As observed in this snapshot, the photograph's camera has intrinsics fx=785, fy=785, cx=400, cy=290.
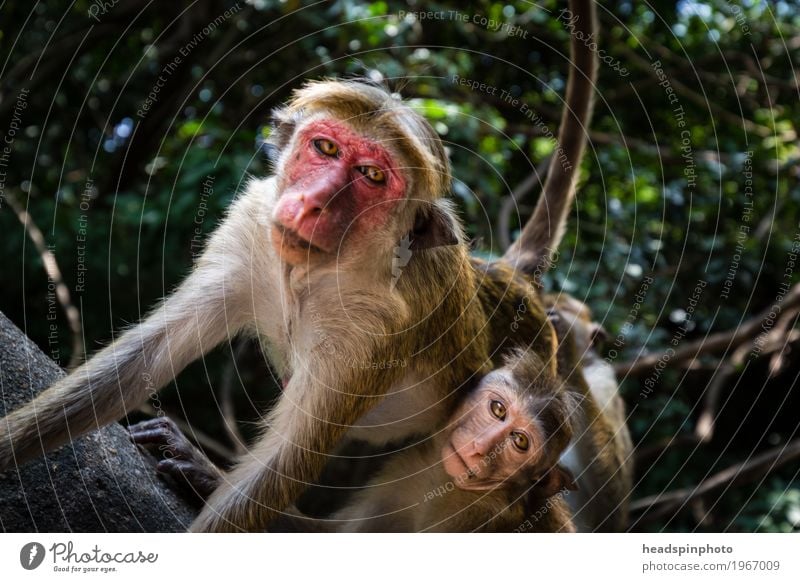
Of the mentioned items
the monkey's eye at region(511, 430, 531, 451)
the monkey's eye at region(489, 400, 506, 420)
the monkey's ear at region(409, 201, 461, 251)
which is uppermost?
the monkey's ear at region(409, 201, 461, 251)

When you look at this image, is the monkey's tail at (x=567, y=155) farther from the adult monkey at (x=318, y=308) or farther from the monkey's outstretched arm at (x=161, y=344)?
the monkey's outstretched arm at (x=161, y=344)

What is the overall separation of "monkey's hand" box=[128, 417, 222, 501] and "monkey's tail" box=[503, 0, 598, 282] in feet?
6.02

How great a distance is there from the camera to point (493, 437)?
3.08 m

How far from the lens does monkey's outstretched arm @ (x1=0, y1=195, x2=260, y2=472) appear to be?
9.30 ft

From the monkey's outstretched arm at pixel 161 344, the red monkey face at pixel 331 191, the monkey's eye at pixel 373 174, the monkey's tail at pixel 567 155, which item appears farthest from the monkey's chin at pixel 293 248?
the monkey's tail at pixel 567 155

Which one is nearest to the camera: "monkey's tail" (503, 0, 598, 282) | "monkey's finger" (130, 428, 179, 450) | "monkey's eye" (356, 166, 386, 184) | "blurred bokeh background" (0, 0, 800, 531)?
"monkey's eye" (356, 166, 386, 184)

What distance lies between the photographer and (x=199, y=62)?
5297 millimetres

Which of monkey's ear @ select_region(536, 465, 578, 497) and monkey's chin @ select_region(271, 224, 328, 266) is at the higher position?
monkey's chin @ select_region(271, 224, 328, 266)

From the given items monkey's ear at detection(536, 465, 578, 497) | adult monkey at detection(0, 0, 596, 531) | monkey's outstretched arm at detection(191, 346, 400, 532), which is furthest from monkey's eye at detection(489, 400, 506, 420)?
monkey's outstretched arm at detection(191, 346, 400, 532)

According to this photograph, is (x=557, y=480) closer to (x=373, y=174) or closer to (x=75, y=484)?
(x=373, y=174)

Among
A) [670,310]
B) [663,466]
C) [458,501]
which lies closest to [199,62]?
[458,501]

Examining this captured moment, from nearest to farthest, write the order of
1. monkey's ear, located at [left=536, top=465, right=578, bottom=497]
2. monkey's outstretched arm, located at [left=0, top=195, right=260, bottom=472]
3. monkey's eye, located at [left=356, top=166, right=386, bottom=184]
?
1. monkey's eye, located at [left=356, top=166, right=386, bottom=184]
2. monkey's outstretched arm, located at [left=0, top=195, right=260, bottom=472]
3. monkey's ear, located at [left=536, top=465, right=578, bottom=497]

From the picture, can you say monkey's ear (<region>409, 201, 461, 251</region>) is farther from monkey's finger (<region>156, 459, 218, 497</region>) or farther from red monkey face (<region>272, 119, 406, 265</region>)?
monkey's finger (<region>156, 459, 218, 497</region>)
